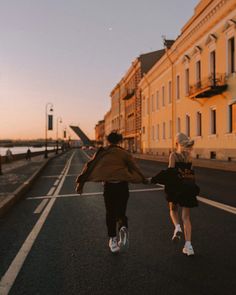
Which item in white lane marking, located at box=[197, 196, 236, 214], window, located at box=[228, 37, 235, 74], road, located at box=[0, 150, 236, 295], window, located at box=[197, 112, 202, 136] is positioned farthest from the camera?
window, located at box=[197, 112, 202, 136]

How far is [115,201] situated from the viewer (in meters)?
4.82

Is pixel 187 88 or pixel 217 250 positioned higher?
pixel 187 88

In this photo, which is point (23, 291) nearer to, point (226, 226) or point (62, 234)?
point (62, 234)

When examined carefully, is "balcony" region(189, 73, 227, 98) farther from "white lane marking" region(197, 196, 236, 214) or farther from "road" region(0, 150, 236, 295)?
"road" region(0, 150, 236, 295)

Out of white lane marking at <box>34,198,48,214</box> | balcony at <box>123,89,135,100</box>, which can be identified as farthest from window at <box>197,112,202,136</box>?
balcony at <box>123,89,135,100</box>

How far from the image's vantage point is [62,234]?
6.02 m

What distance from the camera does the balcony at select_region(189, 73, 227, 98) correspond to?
2522cm

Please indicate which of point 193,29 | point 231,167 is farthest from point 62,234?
point 193,29

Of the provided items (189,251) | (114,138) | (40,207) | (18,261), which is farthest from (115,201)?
(40,207)

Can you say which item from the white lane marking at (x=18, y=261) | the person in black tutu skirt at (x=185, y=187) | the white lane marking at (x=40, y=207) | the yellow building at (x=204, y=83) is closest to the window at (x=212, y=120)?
the yellow building at (x=204, y=83)

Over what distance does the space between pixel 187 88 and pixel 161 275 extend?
31512mm

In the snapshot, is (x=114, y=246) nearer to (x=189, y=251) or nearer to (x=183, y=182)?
(x=189, y=251)

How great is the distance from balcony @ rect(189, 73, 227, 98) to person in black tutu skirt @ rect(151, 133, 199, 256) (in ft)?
71.5

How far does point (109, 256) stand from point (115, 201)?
28.7 inches
